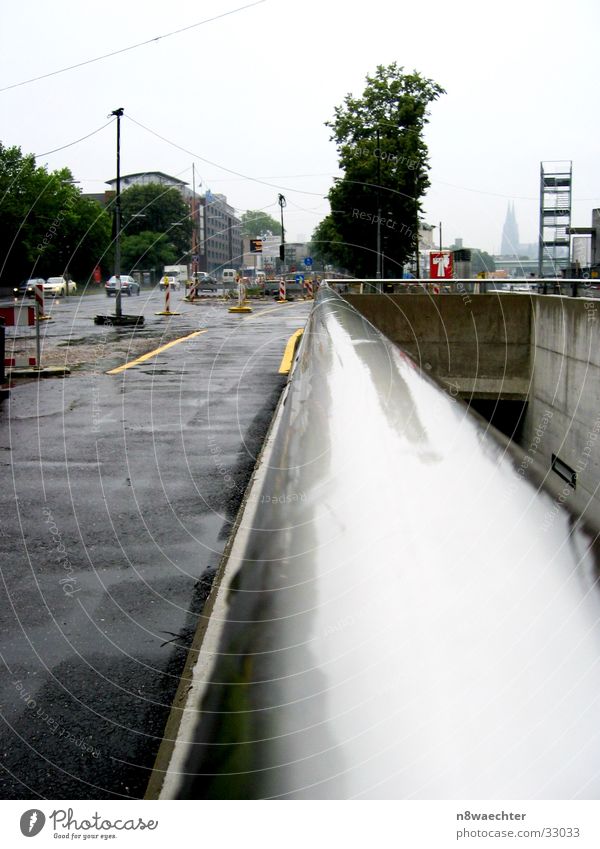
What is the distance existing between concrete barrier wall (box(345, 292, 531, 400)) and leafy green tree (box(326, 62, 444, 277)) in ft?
67.3

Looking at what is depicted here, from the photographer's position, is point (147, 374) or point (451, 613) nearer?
point (451, 613)

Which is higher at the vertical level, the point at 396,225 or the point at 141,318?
the point at 396,225

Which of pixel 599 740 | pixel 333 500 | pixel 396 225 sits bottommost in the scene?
pixel 599 740

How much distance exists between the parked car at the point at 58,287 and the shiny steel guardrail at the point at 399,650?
40705 millimetres

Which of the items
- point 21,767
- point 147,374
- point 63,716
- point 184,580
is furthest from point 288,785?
point 147,374

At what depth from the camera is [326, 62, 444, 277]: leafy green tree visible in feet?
127

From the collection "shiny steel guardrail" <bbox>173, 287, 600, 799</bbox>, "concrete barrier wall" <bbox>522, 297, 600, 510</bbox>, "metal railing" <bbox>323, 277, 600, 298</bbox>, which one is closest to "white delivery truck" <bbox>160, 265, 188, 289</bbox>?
"metal railing" <bbox>323, 277, 600, 298</bbox>

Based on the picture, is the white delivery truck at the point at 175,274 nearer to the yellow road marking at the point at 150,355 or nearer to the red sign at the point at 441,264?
the yellow road marking at the point at 150,355

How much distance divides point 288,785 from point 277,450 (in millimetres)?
1687

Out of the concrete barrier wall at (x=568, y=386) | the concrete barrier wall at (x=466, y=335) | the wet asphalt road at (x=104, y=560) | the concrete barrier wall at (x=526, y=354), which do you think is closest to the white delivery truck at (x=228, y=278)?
the concrete barrier wall at (x=466, y=335)

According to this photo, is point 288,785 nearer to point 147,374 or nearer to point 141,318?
point 147,374

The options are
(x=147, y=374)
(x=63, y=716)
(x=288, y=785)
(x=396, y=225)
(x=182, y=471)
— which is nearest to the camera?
(x=288, y=785)

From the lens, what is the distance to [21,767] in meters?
2.87

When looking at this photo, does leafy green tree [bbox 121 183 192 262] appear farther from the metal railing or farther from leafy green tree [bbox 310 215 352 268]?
leafy green tree [bbox 310 215 352 268]
